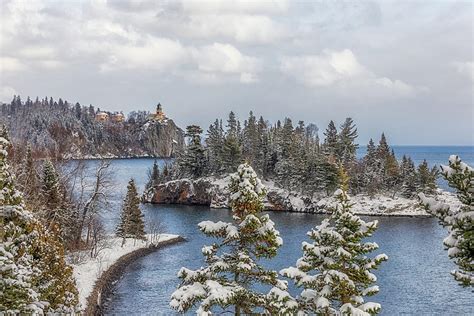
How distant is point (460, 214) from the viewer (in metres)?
12.9

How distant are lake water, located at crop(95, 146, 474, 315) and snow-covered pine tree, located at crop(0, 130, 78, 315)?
55.6 ft

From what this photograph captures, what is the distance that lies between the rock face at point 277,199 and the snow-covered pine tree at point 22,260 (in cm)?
6989

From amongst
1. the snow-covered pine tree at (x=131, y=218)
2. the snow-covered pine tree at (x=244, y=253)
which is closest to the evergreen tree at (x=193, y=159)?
the snow-covered pine tree at (x=131, y=218)

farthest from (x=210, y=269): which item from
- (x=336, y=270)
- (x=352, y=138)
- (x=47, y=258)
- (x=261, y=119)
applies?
(x=261, y=119)

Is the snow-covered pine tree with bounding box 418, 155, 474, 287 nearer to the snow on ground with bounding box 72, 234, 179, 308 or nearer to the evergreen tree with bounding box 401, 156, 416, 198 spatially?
the snow on ground with bounding box 72, 234, 179, 308

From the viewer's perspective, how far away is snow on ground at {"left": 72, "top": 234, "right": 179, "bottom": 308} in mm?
43219

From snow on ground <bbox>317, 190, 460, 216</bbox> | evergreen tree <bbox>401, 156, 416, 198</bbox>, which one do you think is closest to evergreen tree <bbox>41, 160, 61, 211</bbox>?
snow on ground <bbox>317, 190, 460, 216</bbox>

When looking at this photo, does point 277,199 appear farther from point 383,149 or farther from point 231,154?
point 383,149

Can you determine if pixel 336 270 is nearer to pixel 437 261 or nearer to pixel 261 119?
pixel 437 261

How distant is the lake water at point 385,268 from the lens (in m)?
42.5

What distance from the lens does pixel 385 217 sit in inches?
3693

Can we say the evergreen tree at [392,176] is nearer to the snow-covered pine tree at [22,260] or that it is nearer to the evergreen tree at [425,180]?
the evergreen tree at [425,180]

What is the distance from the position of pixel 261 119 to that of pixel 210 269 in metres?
127

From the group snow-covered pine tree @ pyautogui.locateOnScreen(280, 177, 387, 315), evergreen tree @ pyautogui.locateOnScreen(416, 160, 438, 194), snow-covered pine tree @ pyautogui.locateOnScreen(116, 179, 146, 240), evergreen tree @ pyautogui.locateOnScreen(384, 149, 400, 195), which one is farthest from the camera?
evergreen tree @ pyautogui.locateOnScreen(384, 149, 400, 195)
